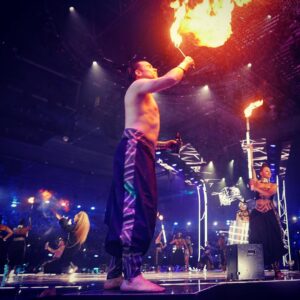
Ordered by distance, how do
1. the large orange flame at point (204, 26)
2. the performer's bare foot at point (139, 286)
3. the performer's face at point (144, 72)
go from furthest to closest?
the large orange flame at point (204, 26) → the performer's face at point (144, 72) → the performer's bare foot at point (139, 286)

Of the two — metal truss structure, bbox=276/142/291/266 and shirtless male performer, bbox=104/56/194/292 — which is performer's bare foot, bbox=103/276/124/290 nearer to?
shirtless male performer, bbox=104/56/194/292

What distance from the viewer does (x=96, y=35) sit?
356 inches

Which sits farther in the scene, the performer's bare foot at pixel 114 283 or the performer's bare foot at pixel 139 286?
the performer's bare foot at pixel 114 283

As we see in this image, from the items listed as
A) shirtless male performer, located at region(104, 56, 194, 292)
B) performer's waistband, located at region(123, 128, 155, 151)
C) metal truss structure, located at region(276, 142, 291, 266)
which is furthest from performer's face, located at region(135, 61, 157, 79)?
metal truss structure, located at region(276, 142, 291, 266)

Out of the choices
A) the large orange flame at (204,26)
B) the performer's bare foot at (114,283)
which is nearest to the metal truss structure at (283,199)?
the large orange flame at (204,26)

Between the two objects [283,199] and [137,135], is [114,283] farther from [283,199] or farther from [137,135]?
[283,199]

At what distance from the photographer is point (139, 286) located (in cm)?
220

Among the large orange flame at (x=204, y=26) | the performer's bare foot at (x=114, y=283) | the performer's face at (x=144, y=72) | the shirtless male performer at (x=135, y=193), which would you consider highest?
the large orange flame at (x=204, y=26)

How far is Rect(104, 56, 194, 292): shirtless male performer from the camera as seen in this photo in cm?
226

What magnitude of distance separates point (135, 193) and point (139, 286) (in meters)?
0.69

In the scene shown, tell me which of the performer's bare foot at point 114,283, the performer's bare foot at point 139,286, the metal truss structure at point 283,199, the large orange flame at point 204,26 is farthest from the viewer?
the metal truss structure at point 283,199

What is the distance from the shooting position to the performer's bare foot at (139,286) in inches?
→ 85.2

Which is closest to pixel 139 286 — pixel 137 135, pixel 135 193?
pixel 135 193

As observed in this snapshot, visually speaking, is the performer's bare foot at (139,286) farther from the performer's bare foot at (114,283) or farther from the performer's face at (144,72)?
the performer's face at (144,72)
